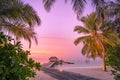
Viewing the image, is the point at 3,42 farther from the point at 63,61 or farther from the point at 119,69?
the point at 63,61

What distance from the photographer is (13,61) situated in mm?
2854

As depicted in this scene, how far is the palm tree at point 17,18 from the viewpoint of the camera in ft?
39.1

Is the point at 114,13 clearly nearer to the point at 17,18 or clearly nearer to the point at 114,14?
the point at 114,14

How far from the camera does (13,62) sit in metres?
2.85

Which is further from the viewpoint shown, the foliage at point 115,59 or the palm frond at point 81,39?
the palm frond at point 81,39

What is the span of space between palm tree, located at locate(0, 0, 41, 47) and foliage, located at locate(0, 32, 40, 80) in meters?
8.03

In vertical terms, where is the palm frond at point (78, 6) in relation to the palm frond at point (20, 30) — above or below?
above

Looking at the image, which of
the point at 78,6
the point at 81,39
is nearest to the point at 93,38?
the point at 81,39

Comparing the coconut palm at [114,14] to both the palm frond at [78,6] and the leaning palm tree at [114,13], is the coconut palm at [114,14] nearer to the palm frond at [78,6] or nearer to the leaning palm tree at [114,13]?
the leaning palm tree at [114,13]

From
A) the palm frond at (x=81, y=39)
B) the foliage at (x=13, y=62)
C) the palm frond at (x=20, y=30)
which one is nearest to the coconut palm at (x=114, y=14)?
the palm frond at (x=81, y=39)

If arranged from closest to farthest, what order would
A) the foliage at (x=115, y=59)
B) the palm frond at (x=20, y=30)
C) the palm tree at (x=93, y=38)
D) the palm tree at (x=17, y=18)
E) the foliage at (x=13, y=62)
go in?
the foliage at (x=13, y=62)
the foliage at (x=115, y=59)
the palm tree at (x=17, y=18)
the palm frond at (x=20, y=30)
the palm tree at (x=93, y=38)

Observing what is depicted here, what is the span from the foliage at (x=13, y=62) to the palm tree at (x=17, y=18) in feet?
26.4

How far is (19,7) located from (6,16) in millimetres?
828

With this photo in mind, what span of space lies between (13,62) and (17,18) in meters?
10.1
